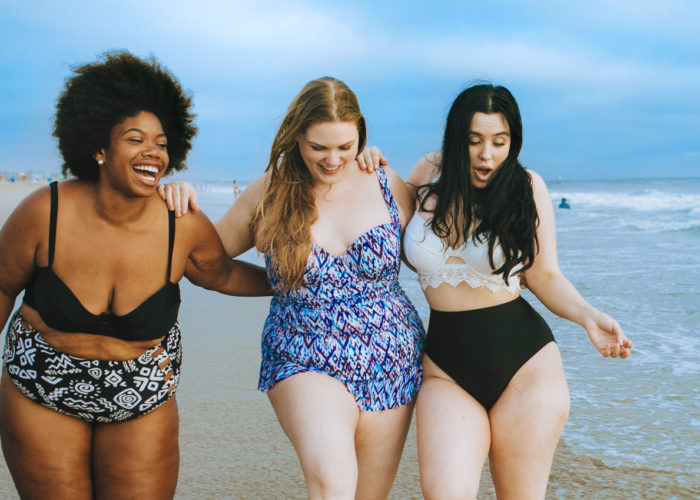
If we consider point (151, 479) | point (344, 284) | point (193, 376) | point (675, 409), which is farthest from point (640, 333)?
point (151, 479)

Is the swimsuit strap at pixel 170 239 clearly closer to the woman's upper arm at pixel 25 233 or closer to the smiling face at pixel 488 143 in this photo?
the woman's upper arm at pixel 25 233

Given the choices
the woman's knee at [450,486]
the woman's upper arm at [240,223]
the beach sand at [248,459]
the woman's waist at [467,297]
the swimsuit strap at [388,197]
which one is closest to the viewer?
the woman's knee at [450,486]

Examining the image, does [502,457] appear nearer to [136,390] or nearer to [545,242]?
[545,242]

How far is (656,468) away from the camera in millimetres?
4113

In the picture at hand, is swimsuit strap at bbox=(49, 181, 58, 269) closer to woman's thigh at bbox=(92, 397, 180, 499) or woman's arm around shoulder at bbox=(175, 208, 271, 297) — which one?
woman's arm around shoulder at bbox=(175, 208, 271, 297)

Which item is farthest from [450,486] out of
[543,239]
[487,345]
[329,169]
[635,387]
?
[635,387]

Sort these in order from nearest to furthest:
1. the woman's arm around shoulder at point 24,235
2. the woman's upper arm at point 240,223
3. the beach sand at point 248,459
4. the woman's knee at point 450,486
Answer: the woman's arm around shoulder at point 24,235 < the woman's knee at point 450,486 < the woman's upper arm at point 240,223 < the beach sand at point 248,459

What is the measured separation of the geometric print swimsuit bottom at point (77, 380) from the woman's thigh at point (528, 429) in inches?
56.0

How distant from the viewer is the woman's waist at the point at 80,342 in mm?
2518

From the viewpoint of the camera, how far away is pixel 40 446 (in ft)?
8.30

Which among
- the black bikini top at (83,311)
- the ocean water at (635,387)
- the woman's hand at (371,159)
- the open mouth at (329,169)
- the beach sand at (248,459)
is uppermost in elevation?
the woman's hand at (371,159)

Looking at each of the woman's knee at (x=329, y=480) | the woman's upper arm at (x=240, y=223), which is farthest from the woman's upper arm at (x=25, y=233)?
the woman's knee at (x=329, y=480)

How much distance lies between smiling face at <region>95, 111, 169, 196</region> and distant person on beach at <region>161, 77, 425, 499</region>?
62cm

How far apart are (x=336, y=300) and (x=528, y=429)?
3.08ft
